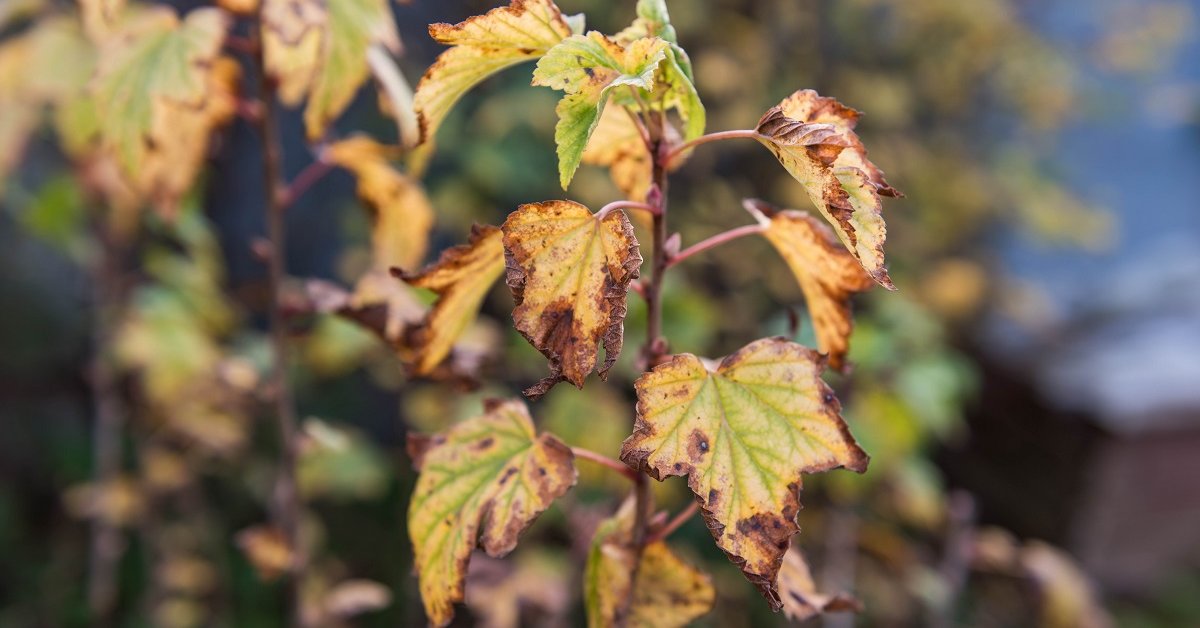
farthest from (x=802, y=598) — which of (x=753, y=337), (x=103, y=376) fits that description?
(x=753, y=337)

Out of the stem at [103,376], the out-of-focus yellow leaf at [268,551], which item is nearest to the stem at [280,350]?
the out-of-focus yellow leaf at [268,551]

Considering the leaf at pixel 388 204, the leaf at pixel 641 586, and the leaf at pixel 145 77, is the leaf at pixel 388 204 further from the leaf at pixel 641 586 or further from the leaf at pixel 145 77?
the leaf at pixel 641 586

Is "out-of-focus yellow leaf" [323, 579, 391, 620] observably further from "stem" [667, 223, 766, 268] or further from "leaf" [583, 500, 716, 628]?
"stem" [667, 223, 766, 268]

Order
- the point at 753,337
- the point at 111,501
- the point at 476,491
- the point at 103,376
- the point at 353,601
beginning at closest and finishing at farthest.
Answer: the point at 476,491 → the point at 353,601 → the point at 103,376 → the point at 111,501 → the point at 753,337

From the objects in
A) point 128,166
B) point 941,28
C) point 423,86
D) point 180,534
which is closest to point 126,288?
point 180,534

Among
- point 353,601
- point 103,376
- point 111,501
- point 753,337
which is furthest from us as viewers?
point 753,337

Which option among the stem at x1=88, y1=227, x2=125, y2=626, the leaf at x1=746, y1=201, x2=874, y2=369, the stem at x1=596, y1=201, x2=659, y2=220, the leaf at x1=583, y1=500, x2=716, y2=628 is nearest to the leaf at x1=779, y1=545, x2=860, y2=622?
the leaf at x1=583, y1=500, x2=716, y2=628

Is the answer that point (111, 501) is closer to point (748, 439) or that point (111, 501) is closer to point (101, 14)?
point (101, 14)
